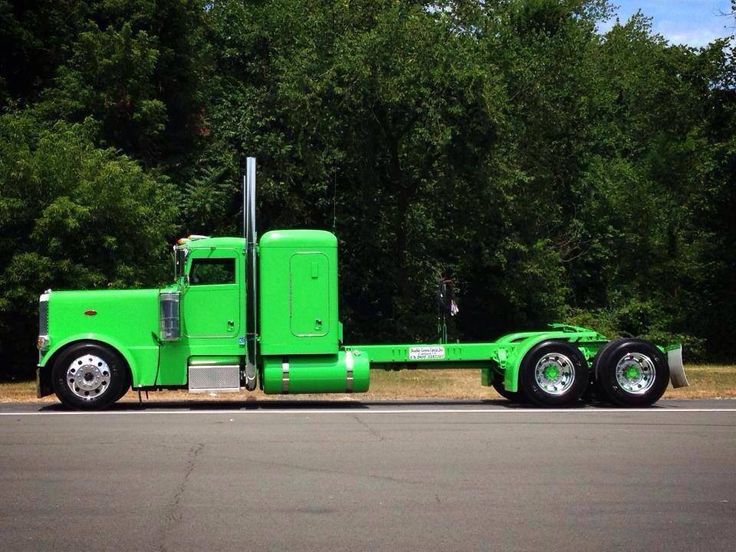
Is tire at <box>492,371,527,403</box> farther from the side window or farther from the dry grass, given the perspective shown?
the side window

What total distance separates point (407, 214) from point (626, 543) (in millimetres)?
33728

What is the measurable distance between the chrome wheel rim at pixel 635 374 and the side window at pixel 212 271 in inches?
237

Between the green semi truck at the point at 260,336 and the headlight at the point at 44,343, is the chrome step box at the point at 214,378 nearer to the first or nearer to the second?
the green semi truck at the point at 260,336

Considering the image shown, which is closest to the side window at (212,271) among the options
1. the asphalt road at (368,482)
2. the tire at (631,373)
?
the asphalt road at (368,482)

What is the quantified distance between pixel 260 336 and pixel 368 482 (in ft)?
24.1

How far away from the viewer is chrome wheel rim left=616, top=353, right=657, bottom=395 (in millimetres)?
17266

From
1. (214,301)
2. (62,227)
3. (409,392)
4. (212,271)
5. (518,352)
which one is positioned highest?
(62,227)

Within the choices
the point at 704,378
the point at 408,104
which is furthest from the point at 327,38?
the point at 704,378

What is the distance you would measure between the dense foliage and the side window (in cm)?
1354

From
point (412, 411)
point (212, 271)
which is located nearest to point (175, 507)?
point (412, 411)

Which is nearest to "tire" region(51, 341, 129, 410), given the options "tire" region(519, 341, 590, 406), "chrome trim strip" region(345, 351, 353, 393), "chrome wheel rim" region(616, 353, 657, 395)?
"chrome trim strip" region(345, 351, 353, 393)

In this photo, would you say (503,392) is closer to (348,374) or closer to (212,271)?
(348,374)

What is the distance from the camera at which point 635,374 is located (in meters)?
17.3

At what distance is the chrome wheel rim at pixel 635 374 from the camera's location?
56.6 ft
